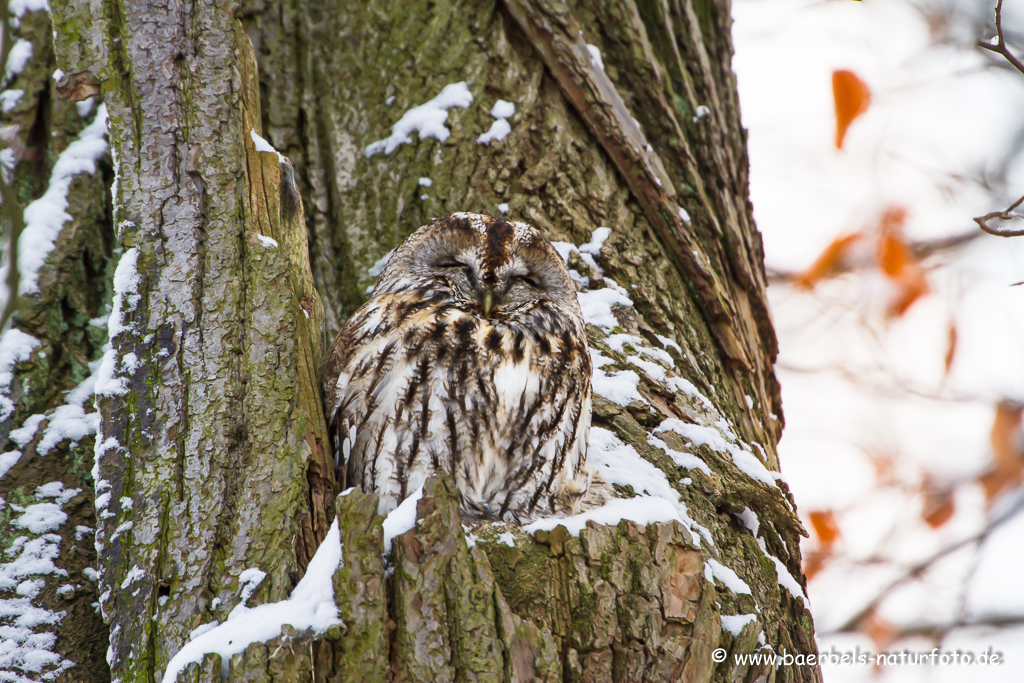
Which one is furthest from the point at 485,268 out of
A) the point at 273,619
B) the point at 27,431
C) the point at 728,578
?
the point at 27,431

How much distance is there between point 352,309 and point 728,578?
1.51 meters

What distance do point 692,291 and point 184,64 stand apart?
68.2 inches

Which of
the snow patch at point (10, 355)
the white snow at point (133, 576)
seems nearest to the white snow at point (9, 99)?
the snow patch at point (10, 355)

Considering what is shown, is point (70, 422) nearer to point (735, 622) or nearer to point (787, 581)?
point (735, 622)

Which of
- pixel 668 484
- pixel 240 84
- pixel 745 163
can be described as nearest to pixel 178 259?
pixel 240 84

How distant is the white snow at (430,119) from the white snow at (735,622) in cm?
180

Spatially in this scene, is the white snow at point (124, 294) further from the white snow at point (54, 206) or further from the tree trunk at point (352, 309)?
the white snow at point (54, 206)

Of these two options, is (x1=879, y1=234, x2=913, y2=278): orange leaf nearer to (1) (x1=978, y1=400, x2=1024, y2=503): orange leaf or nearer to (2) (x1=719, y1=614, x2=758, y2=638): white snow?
(1) (x1=978, y1=400, x2=1024, y2=503): orange leaf

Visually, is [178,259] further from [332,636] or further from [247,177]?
[332,636]

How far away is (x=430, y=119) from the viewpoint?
2666mm

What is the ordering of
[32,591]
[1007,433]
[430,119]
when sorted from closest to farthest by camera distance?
[32,591] < [430,119] < [1007,433]

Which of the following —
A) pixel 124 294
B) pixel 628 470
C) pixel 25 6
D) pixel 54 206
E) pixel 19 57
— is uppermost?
pixel 25 6

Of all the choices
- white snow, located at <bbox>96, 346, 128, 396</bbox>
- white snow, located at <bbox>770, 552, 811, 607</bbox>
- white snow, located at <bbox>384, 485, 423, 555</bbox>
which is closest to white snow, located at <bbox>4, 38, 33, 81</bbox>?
white snow, located at <bbox>96, 346, 128, 396</bbox>

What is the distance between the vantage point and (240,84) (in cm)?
196
